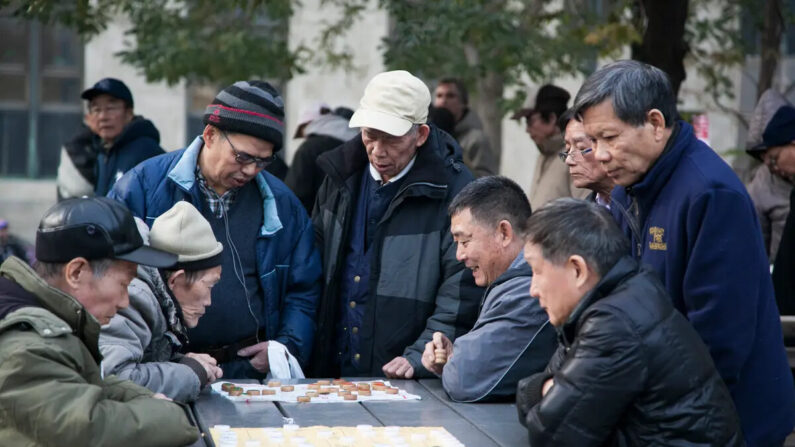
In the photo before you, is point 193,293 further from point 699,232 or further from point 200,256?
point 699,232

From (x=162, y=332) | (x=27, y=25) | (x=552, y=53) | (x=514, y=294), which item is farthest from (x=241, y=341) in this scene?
(x=27, y=25)

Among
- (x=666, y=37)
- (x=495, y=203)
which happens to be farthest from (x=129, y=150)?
(x=495, y=203)

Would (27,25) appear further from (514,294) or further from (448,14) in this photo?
(514,294)

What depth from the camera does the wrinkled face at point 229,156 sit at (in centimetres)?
486

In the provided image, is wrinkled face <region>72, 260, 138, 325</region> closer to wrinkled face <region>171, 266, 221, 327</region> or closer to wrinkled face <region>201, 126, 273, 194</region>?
wrinkled face <region>171, 266, 221, 327</region>

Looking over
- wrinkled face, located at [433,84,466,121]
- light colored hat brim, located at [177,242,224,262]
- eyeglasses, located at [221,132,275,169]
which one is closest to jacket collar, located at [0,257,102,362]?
light colored hat brim, located at [177,242,224,262]

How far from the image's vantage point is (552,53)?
11609 millimetres

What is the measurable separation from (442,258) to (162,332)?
128 cm

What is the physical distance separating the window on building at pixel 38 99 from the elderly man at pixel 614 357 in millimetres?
17844

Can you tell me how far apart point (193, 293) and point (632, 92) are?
1.69m

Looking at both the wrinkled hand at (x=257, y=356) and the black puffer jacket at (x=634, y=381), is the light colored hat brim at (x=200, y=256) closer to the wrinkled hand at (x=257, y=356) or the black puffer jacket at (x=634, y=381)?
the wrinkled hand at (x=257, y=356)

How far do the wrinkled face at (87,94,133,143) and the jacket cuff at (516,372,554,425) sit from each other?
487 centimetres

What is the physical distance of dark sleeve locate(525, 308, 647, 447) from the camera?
10.3 feet

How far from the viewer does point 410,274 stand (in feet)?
16.3
